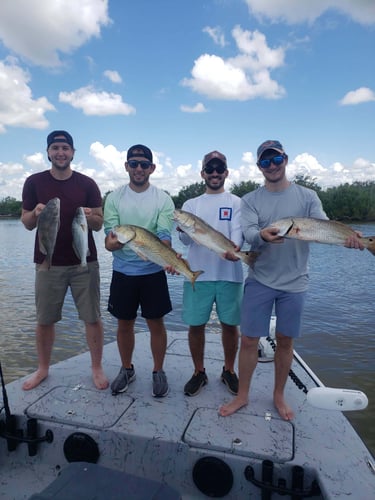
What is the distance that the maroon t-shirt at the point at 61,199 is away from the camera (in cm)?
398

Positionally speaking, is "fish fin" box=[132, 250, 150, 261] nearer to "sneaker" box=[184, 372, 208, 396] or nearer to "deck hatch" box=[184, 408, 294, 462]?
"sneaker" box=[184, 372, 208, 396]

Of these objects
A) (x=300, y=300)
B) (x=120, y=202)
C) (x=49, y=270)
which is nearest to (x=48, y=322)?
(x=49, y=270)

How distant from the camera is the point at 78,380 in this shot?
13.5 ft

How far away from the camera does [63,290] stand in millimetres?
4094

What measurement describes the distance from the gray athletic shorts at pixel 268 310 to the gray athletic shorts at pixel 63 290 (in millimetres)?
1703

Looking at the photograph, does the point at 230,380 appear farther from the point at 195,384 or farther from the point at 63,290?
the point at 63,290

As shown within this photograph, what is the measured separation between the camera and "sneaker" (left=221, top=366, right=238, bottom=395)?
391 centimetres

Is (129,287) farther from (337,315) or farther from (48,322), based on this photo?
(337,315)

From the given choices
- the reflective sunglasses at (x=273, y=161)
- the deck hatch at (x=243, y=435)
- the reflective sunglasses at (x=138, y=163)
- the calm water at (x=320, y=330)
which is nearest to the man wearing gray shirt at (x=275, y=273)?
the reflective sunglasses at (x=273, y=161)

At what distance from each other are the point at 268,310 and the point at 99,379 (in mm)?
2004

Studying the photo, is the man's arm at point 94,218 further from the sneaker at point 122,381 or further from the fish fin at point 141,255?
the sneaker at point 122,381

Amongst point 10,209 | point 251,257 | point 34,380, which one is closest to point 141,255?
point 251,257

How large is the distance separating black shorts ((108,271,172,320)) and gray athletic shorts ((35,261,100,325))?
304 millimetres

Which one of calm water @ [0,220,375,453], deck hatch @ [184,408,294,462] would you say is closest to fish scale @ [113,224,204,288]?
deck hatch @ [184,408,294,462]
